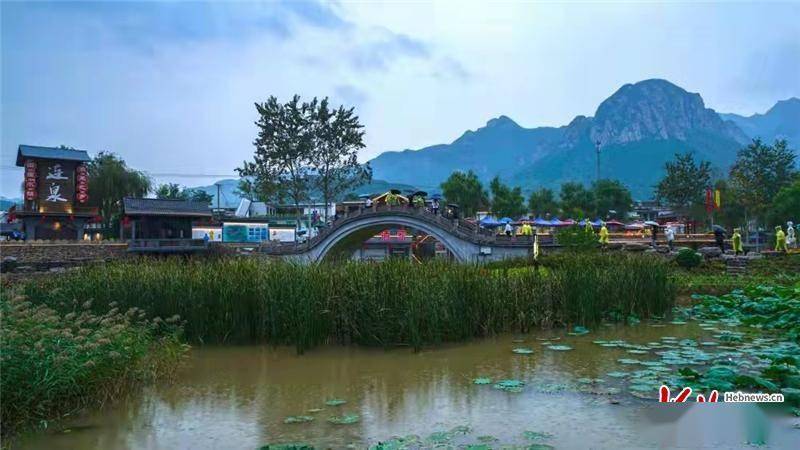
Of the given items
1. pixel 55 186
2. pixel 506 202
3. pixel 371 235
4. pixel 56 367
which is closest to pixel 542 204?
pixel 506 202

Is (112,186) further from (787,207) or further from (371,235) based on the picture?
(787,207)

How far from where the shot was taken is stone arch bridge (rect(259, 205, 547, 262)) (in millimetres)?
25219

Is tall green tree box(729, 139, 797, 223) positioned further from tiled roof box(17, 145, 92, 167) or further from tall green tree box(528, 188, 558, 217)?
tiled roof box(17, 145, 92, 167)

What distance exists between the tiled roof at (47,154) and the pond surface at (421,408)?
83.5ft

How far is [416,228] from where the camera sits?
28.8 m

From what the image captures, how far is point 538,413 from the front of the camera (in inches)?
228

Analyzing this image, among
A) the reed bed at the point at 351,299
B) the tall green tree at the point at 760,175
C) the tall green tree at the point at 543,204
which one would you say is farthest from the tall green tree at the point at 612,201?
the reed bed at the point at 351,299

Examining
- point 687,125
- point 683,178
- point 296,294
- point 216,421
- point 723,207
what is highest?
point 687,125

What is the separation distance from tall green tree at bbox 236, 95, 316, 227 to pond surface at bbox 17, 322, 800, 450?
28.4 meters

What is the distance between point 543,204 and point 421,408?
47264 millimetres

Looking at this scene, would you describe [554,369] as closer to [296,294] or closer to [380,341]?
[380,341]

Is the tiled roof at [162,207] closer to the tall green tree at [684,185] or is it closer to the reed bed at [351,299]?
the reed bed at [351,299]

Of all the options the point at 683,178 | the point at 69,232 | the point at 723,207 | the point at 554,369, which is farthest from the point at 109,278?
the point at 683,178

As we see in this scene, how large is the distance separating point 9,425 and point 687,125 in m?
167
